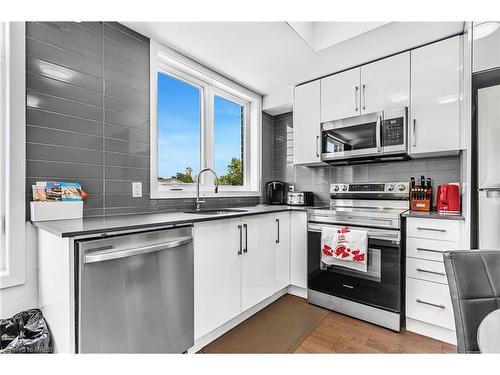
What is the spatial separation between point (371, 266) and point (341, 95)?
64.1 inches

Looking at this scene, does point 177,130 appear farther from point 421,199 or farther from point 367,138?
point 421,199

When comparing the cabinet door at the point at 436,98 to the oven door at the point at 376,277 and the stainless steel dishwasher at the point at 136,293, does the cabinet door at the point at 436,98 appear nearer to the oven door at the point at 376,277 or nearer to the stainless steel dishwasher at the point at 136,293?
the oven door at the point at 376,277

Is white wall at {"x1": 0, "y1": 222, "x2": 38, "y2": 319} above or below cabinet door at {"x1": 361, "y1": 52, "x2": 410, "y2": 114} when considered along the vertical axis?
below

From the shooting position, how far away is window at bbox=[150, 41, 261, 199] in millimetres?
2172

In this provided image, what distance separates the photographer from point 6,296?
4.25 ft

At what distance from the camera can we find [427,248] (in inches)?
71.7

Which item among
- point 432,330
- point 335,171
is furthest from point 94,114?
point 432,330

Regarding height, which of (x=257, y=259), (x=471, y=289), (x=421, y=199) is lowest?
(x=257, y=259)

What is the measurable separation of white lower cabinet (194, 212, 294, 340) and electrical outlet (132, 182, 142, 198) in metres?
0.60

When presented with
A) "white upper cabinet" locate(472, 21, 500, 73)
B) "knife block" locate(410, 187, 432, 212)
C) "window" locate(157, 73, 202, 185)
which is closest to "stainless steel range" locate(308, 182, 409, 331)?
"knife block" locate(410, 187, 432, 212)

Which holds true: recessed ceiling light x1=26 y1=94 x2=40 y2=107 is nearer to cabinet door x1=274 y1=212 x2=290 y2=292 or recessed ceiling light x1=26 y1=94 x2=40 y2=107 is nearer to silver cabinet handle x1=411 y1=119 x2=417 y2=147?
cabinet door x1=274 y1=212 x2=290 y2=292

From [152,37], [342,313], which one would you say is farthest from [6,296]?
[342,313]

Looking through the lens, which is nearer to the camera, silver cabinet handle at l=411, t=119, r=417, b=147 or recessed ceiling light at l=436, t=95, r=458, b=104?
recessed ceiling light at l=436, t=95, r=458, b=104

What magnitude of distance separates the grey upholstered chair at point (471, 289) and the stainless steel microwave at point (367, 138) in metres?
1.48
